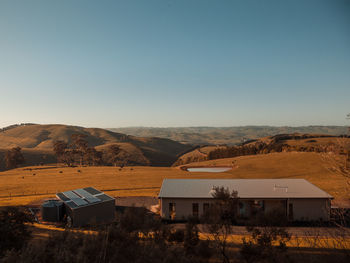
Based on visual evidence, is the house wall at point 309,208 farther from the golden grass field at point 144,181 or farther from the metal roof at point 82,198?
the metal roof at point 82,198

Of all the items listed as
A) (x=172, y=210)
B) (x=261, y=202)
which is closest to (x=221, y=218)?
(x=172, y=210)

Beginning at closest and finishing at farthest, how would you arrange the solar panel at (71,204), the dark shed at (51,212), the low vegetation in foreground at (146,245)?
the low vegetation in foreground at (146,245) → the solar panel at (71,204) → the dark shed at (51,212)

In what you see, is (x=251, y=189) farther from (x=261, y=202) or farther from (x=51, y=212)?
(x=51, y=212)

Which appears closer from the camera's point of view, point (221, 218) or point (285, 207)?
point (221, 218)

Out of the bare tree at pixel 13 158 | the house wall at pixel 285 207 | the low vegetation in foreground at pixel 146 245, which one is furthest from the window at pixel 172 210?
the bare tree at pixel 13 158

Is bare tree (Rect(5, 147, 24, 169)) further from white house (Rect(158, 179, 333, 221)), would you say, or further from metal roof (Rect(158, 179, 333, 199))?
white house (Rect(158, 179, 333, 221))

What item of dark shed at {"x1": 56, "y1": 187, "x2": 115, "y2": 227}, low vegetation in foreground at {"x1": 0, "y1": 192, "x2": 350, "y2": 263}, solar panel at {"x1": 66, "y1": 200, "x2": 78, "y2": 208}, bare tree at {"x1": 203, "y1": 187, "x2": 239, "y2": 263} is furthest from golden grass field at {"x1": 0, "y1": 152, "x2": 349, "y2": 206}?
bare tree at {"x1": 203, "y1": 187, "x2": 239, "y2": 263}

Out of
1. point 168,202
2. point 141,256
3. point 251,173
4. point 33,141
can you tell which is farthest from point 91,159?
point 33,141
